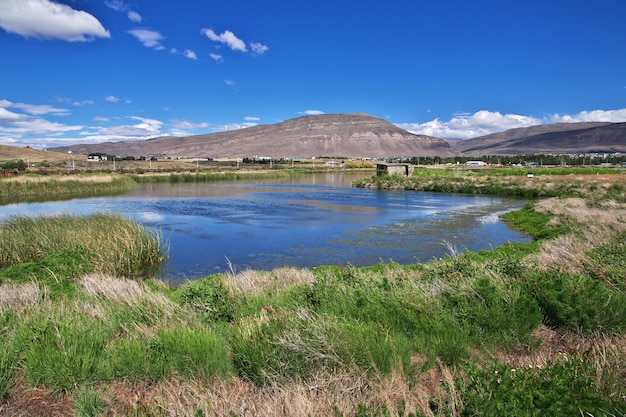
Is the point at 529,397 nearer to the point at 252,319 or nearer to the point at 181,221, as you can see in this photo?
the point at 252,319

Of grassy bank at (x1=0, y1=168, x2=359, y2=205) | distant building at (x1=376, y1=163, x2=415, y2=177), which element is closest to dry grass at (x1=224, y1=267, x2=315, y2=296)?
grassy bank at (x1=0, y1=168, x2=359, y2=205)

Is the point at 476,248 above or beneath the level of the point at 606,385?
beneath

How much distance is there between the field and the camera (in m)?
3.75

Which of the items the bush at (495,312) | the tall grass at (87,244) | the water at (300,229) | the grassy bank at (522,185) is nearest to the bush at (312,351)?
the bush at (495,312)

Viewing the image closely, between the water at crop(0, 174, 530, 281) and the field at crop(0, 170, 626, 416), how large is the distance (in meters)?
3.53

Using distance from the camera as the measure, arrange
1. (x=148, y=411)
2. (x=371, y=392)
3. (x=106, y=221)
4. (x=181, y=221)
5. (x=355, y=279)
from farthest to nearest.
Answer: (x=181, y=221)
(x=106, y=221)
(x=355, y=279)
(x=371, y=392)
(x=148, y=411)

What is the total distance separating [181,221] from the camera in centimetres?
2306

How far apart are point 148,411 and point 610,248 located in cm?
888

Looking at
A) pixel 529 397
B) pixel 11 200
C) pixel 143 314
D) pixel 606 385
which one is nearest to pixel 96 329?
pixel 143 314

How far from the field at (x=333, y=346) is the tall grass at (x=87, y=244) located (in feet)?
11.6

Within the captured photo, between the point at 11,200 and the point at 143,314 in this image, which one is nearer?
the point at 143,314

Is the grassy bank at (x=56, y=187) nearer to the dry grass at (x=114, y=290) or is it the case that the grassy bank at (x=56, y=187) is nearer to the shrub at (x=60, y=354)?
the dry grass at (x=114, y=290)

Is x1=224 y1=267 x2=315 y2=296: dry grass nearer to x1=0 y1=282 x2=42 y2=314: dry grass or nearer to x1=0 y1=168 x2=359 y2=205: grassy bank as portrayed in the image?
x1=0 y1=282 x2=42 y2=314: dry grass

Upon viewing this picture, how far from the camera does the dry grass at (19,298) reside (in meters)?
6.33
